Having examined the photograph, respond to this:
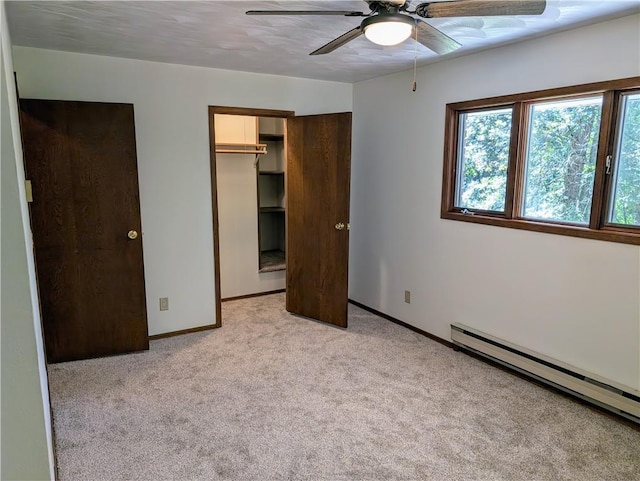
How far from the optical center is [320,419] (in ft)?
8.10

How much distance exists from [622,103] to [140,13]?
8.97 ft

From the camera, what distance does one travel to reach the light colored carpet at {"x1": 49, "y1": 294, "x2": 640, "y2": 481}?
6.80ft

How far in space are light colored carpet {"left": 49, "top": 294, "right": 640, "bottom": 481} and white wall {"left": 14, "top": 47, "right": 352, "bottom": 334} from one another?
51 centimetres

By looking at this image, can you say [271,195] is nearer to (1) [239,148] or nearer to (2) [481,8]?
(1) [239,148]

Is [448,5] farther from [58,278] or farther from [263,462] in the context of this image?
[58,278]

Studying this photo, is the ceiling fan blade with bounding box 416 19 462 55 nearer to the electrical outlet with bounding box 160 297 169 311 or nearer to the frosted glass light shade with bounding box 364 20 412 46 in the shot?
the frosted glass light shade with bounding box 364 20 412 46

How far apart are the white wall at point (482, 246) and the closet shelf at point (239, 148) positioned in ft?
3.51

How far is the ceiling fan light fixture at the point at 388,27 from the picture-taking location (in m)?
1.76

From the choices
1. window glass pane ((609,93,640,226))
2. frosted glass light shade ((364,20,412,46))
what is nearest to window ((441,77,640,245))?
window glass pane ((609,93,640,226))

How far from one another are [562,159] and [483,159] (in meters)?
0.61


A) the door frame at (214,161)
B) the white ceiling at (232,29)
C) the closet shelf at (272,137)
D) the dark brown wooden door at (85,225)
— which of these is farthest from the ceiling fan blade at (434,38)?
the closet shelf at (272,137)

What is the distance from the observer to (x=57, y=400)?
262 cm

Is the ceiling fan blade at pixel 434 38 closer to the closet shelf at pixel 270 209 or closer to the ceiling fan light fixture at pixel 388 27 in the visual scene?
the ceiling fan light fixture at pixel 388 27

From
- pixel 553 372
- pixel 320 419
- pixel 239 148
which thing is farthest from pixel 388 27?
pixel 239 148
